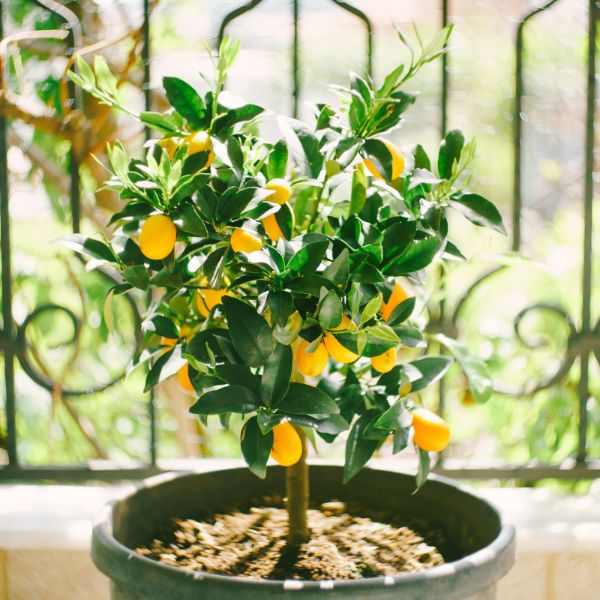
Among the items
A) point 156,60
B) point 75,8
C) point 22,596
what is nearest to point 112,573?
point 22,596

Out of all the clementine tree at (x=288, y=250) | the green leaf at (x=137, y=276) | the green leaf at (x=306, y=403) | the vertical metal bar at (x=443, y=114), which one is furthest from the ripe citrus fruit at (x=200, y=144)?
the vertical metal bar at (x=443, y=114)

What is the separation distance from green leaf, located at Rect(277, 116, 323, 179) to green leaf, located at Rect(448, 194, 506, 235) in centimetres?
15

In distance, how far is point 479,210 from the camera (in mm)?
823

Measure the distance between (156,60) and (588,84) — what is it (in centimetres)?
80

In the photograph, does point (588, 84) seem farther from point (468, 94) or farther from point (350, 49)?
point (350, 49)

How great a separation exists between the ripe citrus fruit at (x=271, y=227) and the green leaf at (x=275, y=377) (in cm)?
12

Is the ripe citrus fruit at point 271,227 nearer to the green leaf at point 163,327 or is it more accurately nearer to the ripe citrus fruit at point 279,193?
the ripe citrus fruit at point 279,193

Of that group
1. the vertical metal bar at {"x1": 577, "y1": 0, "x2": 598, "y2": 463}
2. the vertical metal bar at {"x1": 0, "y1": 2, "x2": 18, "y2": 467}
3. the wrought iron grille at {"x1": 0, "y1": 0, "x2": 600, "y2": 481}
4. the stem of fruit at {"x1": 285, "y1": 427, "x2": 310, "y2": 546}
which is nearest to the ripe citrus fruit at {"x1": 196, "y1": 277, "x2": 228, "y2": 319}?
the stem of fruit at {"x1": 285, "y1": 427, "x2": 310, "y2": 546}

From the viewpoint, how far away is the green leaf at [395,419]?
2.60ft

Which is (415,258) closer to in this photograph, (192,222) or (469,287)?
(192,222)

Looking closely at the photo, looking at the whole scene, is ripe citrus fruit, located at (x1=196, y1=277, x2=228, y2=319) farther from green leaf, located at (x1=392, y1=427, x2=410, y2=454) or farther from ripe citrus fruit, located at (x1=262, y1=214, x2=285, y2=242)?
green leaf, located at (x1=392, y1=427, x2=410, y2=454)

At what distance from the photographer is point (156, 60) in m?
1.58

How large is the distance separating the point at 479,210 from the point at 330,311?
0.22 m

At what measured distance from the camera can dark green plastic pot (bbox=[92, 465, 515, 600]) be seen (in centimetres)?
74
